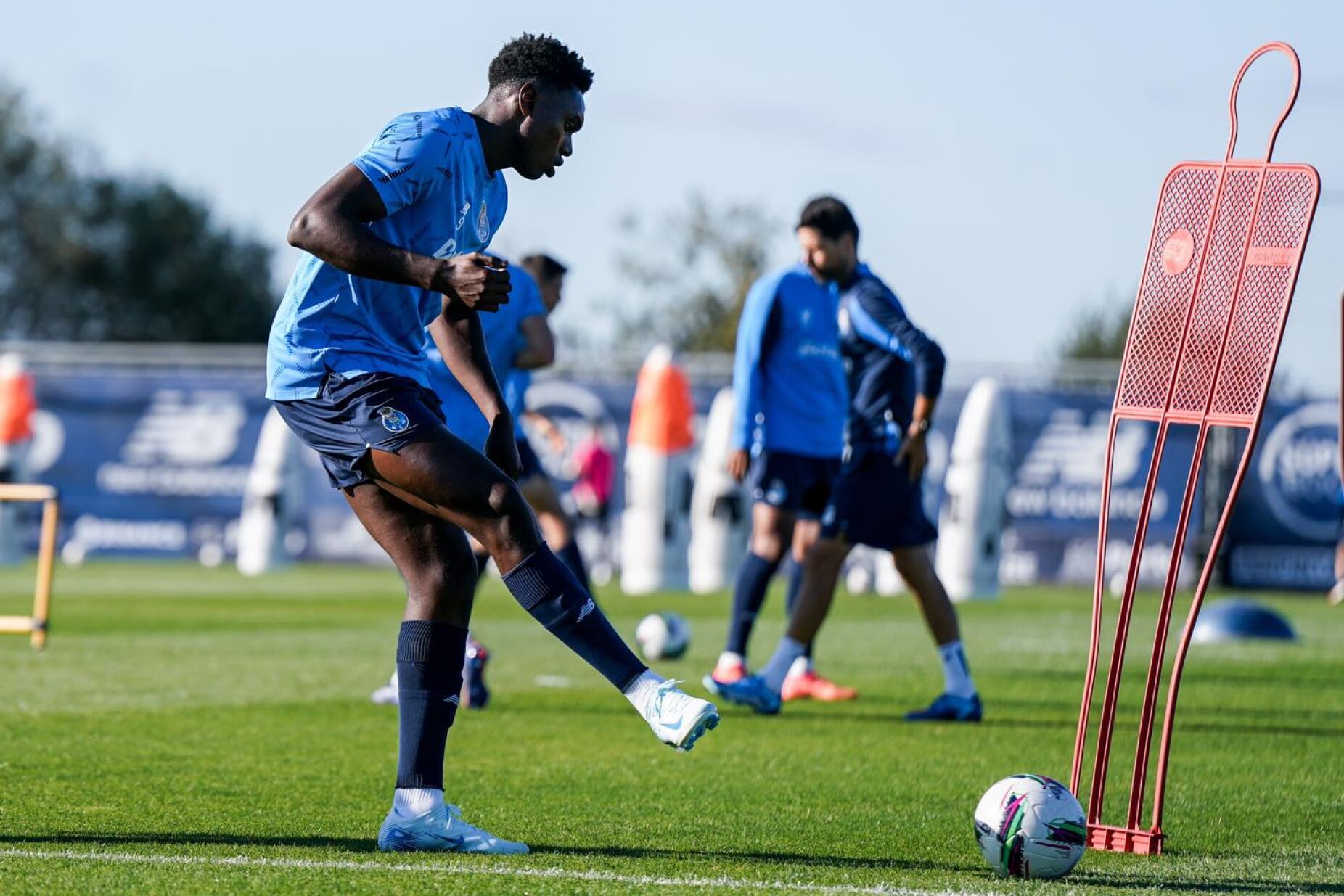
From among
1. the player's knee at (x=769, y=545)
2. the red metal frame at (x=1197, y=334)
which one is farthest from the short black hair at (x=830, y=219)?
the red metal frame at (x=1197, y=334)

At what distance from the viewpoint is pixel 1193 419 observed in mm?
5648

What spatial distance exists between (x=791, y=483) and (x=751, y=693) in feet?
4.38

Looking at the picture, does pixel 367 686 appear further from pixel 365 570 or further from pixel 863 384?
pixel 365 570

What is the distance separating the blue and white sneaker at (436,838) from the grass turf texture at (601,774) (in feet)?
0.29

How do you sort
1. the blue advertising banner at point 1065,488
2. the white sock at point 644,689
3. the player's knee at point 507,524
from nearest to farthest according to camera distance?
the white sock at point 644,689 → the player's knee at point 507,524 → the blue advertising banner at point 1065,488

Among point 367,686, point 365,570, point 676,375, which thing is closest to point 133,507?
point 365,570

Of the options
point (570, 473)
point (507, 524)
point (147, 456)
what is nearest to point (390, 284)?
point (507, 524)

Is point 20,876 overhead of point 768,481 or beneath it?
beneath

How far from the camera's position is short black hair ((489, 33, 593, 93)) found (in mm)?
5590

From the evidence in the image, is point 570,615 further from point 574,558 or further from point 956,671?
point 574,558

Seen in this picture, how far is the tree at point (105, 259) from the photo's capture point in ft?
215

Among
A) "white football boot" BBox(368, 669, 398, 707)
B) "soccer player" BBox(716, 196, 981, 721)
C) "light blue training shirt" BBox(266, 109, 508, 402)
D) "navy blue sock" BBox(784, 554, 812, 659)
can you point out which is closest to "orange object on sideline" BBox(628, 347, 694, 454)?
"navy blue sock" BBox(784, 554, 812, 659)

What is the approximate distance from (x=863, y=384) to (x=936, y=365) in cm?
49

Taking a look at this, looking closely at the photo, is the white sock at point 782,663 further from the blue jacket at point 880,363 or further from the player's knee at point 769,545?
the blue jacket at point 880,363
